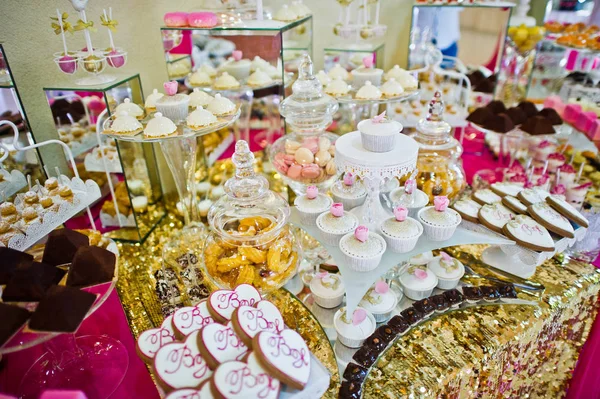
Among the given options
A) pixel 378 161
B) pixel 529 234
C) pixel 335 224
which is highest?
pixel 378 161

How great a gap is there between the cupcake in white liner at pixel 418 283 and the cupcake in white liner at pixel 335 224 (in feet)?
1.09

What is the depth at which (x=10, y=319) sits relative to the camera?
3.11 feet

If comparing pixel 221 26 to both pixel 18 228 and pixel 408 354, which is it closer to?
pixel 18 228

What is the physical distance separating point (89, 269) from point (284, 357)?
0.57 metres

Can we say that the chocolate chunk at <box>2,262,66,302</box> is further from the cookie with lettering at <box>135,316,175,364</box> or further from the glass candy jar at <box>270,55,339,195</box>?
the glass candy jar at <box>270,55,339,195</box>

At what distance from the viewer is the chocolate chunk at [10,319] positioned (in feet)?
3.05

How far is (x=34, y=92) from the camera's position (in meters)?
1.83

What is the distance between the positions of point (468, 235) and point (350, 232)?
45 cm

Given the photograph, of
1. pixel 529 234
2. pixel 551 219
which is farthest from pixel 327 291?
pixel 551 219

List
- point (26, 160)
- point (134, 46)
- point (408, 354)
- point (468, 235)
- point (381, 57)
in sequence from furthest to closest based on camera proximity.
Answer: point (381, 57) → point (134, 46) → point (26, 160) → point (468, 235) → point (408, 354)

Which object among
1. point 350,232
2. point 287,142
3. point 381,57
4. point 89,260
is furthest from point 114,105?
point 381,57

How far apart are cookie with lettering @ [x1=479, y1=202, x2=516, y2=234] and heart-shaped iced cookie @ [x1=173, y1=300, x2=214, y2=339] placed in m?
1.13

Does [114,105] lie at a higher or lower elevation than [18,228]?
higher

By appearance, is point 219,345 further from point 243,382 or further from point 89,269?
point 89,269
